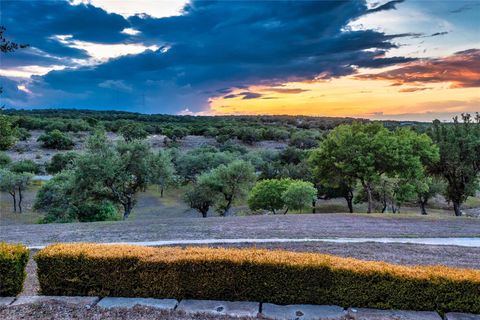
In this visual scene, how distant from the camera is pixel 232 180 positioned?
39.4 m

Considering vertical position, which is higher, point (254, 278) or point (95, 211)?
point (254, 278)

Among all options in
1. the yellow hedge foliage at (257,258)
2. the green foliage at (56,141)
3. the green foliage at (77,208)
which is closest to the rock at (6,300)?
the yellow hedge foliage at (257,258)

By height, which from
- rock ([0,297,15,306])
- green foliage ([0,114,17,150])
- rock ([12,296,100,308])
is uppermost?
green foliage ([0,114,17,150])

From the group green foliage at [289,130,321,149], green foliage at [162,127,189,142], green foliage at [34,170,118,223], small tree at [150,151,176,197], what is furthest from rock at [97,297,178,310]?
green foliage at [162,127,189,142]

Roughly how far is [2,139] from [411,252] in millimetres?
18862

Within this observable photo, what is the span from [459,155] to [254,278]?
31746 millimetres

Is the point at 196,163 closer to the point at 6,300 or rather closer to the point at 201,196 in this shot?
the point at 201,196

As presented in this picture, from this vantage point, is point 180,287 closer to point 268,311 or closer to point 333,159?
point 268,311

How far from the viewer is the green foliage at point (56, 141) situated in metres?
82.9

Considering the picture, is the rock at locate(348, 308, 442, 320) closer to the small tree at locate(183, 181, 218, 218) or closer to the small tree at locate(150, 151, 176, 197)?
the small tree at locate(150, 151, 176, 197)

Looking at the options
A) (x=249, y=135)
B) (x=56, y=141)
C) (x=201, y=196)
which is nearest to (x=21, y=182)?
(x=201, y=196)

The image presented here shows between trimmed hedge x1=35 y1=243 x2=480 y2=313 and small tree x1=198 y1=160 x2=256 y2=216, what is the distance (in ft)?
99.4

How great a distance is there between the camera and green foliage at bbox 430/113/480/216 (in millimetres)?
33594

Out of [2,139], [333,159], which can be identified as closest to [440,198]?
[333,159]
